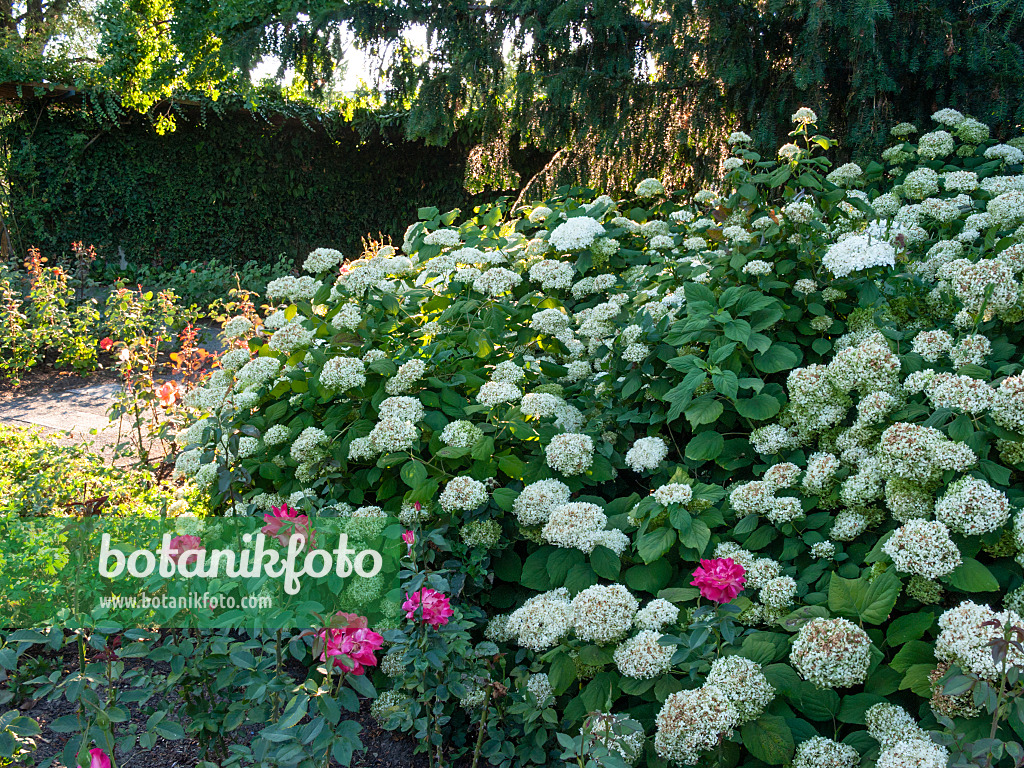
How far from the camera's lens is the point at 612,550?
1.82 m

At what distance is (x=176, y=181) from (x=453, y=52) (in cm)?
656

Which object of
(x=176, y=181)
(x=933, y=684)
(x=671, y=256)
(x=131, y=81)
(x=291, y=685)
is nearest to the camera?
(x=933, y=684)

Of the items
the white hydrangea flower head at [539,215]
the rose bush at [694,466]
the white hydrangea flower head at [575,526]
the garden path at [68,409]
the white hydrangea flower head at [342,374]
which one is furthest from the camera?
the garden path at [68,409]

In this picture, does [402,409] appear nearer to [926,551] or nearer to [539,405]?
[539,405]

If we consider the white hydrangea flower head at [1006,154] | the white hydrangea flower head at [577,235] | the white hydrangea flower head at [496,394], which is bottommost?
the white hydrangea flower head at [496,394]

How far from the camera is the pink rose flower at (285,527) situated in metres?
1.72

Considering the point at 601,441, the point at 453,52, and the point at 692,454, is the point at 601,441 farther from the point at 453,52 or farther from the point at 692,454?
the point at 453,52

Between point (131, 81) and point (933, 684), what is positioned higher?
point (131, 81)

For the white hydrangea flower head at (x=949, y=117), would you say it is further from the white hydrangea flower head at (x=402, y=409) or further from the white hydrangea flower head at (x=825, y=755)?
the white hydrangea flower head at (x=825, y=755)

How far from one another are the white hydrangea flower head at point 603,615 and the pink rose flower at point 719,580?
235 mm

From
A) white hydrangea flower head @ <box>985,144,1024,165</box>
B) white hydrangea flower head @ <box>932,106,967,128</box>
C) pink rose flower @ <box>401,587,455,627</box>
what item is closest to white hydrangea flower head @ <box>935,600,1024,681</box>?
pink rose flower @ <box>401,587,455,627</box>

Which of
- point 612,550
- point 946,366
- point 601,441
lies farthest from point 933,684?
point 601,441

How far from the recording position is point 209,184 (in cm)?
922

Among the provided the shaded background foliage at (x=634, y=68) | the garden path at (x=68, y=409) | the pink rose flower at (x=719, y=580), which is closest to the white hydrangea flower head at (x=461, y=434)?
the pink rose flower at (x=719, y=580)
